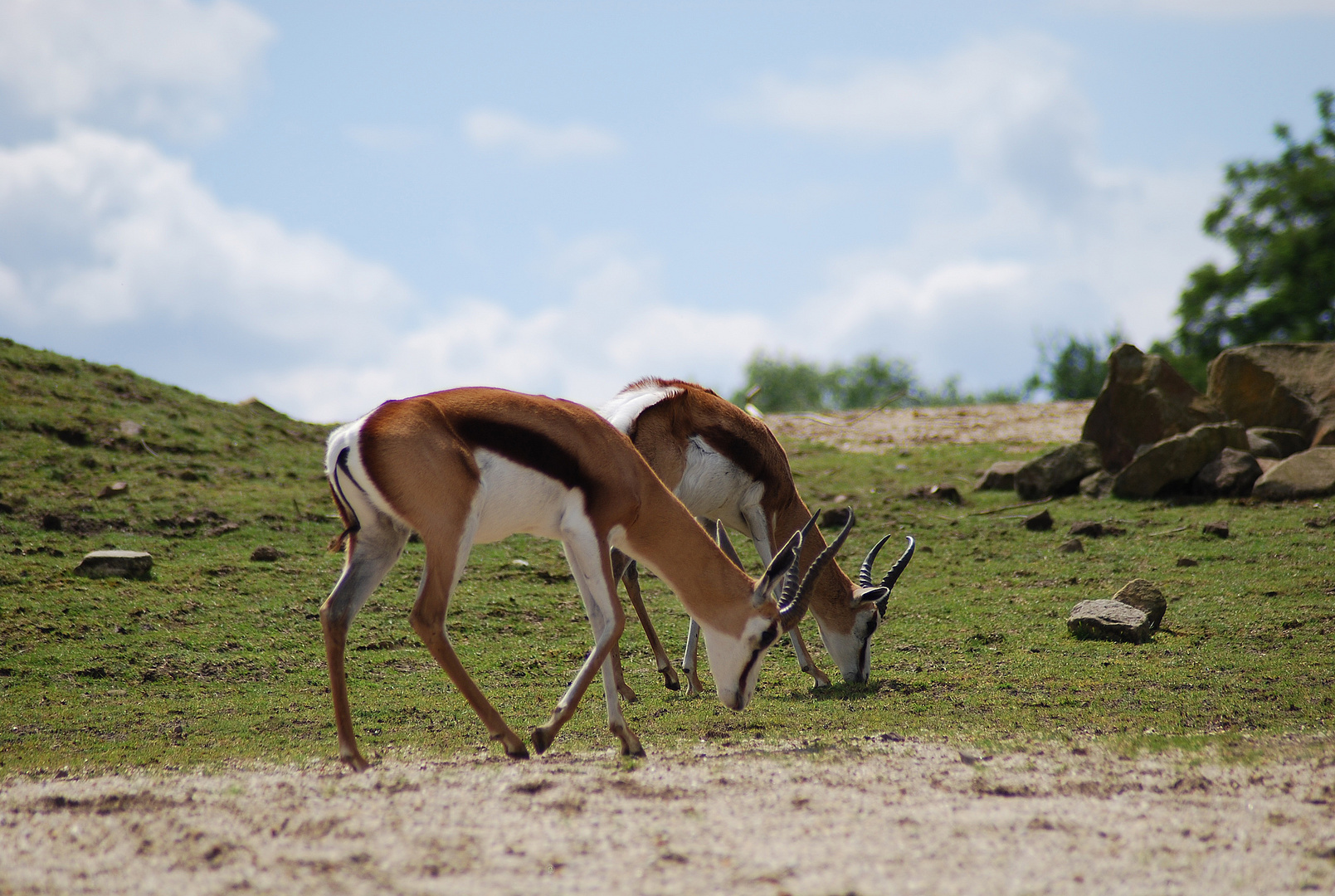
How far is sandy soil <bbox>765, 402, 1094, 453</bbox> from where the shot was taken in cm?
1845

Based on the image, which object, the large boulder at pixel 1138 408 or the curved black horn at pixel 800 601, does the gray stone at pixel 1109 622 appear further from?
the large boulder at pixel 1138 408

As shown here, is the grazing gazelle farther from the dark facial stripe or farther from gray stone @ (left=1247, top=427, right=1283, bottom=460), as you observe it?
gray stone @ (left=1247, top=427, right=1283, bottom=460)

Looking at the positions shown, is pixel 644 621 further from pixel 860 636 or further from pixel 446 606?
pixel 446 606

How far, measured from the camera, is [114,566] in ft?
33.4

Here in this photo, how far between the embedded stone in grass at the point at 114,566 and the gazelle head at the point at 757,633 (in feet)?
21.0

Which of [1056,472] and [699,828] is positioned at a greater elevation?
[1056,472]

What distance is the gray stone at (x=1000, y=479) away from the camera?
14.5 m

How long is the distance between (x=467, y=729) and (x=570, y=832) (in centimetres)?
259

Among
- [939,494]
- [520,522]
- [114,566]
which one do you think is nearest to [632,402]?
[520,522]

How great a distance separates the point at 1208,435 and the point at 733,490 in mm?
7757

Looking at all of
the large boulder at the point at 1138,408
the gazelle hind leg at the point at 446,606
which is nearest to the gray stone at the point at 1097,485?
the large boulder at the point at 1138,408

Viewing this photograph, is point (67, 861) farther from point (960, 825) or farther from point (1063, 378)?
point (1063, 378)

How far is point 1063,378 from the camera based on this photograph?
33.8 m

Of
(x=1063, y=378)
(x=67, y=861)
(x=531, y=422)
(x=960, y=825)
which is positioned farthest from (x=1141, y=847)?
(x=1063, y=378)
